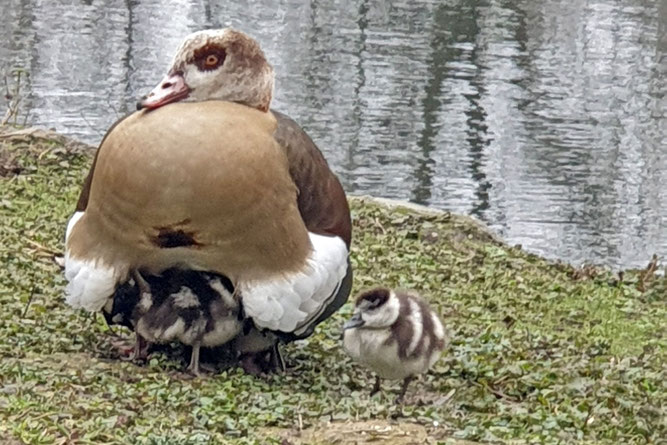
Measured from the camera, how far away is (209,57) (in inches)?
221

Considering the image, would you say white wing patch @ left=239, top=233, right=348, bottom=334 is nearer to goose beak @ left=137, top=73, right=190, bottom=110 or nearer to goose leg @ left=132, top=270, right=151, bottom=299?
goose leg @ left=132, top=270, right=151, bottom=299

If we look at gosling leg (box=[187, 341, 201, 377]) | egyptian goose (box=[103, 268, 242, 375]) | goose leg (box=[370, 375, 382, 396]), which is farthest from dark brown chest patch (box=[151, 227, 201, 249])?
goose leg (box=[370, 375, 382, 396])

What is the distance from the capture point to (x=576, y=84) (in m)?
18.2

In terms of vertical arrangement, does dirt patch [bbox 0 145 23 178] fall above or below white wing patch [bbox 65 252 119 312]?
below

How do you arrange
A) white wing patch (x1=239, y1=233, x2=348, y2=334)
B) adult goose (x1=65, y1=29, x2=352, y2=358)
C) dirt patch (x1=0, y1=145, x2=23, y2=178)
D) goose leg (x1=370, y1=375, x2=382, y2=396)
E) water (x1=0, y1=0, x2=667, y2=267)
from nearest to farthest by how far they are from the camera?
adult goose (x1=65, y1=29, x2=352, y2=358) < white wing patch (x1=239, y1=233, x2=348, y2=334) < goose leg (x1=370, y1=375, x2=382, y2=396) < dirt patch (x1=0, y1=145, x2=23, y2=178) < water (x1=0, y1=0, x2=667, y2=267)

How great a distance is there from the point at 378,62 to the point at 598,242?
686 cm

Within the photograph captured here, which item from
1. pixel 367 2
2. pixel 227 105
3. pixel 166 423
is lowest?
pixel 367 2

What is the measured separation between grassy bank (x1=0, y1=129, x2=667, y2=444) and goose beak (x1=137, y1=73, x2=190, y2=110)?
100 cm

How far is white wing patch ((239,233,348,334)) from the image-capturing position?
5441mm

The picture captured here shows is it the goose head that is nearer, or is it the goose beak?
the goose beak

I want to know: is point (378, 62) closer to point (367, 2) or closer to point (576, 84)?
point (576, 84)

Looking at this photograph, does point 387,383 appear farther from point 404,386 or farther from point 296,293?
point 296,293

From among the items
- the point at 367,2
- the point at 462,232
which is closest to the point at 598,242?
the point at 462,232

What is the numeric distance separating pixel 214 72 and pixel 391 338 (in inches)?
48.3
